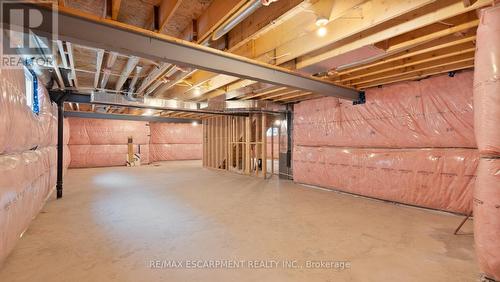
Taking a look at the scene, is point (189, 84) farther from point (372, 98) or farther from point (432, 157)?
point (432, 157)

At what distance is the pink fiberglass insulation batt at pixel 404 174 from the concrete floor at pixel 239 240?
9.6 inches

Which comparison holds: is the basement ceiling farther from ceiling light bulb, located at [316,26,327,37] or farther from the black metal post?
the black metal post

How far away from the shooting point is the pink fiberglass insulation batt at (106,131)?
9320mm

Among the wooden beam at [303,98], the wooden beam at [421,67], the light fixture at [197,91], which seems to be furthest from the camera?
the wooden beam at [303,98]

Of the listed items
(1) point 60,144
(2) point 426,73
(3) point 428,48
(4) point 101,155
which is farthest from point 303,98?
(4) point 101,155

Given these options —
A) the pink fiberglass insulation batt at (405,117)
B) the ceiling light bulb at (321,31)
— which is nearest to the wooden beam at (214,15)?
the ceiling light bulb at (321,31)

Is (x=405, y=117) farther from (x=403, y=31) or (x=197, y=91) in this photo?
(x=197, y=91)

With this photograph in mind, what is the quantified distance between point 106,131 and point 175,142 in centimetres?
324

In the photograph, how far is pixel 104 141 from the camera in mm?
9750

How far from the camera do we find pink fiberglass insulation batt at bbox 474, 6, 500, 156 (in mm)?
1441

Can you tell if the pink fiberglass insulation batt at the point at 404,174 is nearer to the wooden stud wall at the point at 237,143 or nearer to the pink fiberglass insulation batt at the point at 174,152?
the wooden stud wall at the point at 237,143

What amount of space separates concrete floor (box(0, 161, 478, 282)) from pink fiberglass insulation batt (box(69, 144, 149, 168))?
225 inches

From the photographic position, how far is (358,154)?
4.81 metres

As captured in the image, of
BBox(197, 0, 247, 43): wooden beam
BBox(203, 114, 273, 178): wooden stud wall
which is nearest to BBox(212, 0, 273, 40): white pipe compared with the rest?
BBox(197, 0, 247, 43): wooden beam
